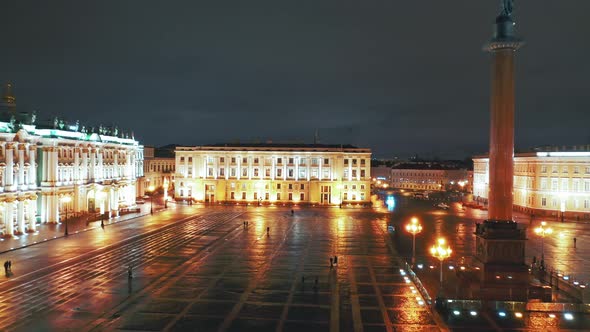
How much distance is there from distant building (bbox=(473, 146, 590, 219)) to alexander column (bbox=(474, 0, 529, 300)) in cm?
5218

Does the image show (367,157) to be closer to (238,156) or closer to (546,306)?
(238,156)

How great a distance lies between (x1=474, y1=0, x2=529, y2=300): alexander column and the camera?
2795 centimetres

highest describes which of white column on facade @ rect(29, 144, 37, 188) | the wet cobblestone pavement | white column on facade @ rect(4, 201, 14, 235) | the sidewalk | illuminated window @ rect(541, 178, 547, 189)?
white column on facade @ rect(29, 144, 37, 188)

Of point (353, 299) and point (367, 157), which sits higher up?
point (367, 157)

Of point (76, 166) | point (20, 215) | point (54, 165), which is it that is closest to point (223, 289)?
point (20, 215)

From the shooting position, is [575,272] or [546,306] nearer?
[546,306]

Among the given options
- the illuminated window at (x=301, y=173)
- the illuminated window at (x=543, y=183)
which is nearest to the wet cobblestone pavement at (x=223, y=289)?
the illuminated window at (x=543, y=183)

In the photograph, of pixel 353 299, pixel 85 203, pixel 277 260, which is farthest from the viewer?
pixel 85 203

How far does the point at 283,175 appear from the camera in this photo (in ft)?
322

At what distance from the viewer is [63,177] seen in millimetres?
63188

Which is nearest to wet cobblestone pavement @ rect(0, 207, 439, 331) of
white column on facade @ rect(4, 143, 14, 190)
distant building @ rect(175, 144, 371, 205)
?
white column on facade @ rect(4, 143, 14, 190)

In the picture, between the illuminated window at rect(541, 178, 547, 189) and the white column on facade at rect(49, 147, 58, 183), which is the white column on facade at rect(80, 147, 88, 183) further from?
the illuminated window at rect(541, 178, 547, 189)

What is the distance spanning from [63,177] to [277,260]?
126 ft

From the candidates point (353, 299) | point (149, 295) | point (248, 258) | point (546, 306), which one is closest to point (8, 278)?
point (149, 295)
